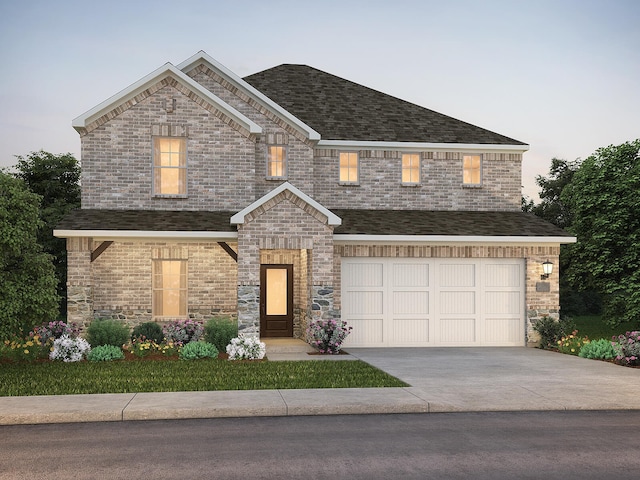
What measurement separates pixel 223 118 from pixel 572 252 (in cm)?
1556

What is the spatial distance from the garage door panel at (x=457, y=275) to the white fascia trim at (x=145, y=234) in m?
6.24

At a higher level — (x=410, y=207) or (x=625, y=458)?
(x=410, y=207)

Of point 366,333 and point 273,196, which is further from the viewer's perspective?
point 366,333

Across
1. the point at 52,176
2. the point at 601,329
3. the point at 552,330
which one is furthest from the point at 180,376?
the point at 52,176

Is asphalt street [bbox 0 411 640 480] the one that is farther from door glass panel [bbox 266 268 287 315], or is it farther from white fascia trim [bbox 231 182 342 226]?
door glass panel [bbox 266 268 287 315]

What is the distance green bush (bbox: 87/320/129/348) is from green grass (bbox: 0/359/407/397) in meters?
1.65

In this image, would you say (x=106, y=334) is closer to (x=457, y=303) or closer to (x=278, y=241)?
(x=278, y=241)

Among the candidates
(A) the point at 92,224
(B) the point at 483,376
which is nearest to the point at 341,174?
(A) the point at 92,224

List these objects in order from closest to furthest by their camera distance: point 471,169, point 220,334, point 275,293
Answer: point 220,334 → point 275,293 → point 471,169

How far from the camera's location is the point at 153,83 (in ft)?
67.9

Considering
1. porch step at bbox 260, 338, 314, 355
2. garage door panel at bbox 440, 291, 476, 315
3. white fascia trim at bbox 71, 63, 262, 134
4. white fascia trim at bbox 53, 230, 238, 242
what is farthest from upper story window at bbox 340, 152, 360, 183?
porch step at bbox 260, 338, 314, 355

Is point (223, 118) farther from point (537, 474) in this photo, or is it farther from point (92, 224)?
point (537, 474)

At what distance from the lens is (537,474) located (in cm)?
788

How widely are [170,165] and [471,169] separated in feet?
32.4
